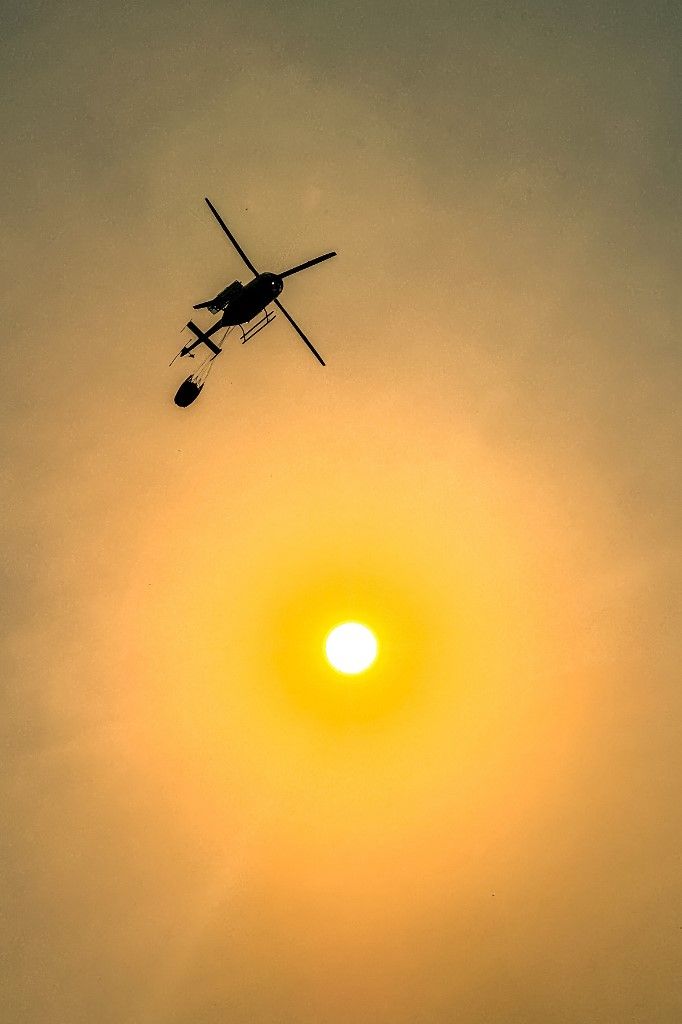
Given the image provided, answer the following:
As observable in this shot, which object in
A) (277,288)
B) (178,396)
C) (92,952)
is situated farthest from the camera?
(92,952)

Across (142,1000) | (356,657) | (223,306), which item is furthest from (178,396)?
(142,1000)

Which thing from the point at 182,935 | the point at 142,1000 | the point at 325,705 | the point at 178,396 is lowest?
the point at 142,1000

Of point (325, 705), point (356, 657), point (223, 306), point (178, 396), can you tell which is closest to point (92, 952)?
point (325, 705)

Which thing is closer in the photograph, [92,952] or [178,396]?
[178,396]

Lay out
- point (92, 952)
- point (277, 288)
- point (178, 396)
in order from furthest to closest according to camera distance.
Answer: point (92, 952), point (178, 396), point (277, 288)

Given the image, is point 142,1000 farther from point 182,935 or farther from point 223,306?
point 223,306

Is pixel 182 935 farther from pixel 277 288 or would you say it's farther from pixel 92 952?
pixel 277 288

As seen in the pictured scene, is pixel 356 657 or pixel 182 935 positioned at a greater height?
pixel 356 657
